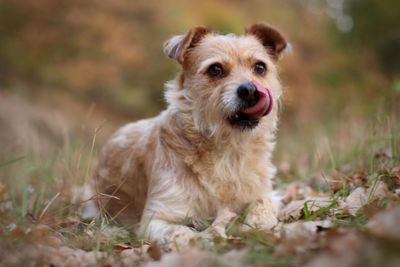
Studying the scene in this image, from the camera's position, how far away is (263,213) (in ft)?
15.1

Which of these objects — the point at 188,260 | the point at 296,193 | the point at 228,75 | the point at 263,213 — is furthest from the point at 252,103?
the point at 188,260

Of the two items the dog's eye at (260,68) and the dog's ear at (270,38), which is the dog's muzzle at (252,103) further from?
the dog's ear at (270,38)

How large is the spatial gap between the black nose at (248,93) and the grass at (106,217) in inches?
35.6

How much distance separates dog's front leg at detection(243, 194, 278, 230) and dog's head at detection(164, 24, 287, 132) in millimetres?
606

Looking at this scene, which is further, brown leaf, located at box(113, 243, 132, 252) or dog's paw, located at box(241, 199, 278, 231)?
dog's paw, located at box(241, 199, 278, 231)

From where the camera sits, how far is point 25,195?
486 cm

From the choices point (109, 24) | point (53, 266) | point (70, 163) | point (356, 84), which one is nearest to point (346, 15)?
point (356, 84)

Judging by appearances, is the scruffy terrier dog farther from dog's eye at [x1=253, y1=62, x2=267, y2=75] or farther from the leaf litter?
the leaf litter

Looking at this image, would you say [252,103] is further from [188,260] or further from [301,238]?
[188,260]

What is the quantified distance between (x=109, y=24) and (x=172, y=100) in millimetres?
11221

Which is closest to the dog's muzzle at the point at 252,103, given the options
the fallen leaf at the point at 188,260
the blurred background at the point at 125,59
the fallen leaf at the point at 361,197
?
the fallen leaf at the point at 361,197


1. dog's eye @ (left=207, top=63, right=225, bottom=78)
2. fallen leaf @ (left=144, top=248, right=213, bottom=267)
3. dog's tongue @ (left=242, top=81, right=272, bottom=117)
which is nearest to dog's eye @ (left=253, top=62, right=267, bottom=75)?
dog's eye @ (left=207, top=63, right=225, bottom=78)

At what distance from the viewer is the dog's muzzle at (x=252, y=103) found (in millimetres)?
4492

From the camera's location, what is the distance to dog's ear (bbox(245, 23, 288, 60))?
531 centimetres
